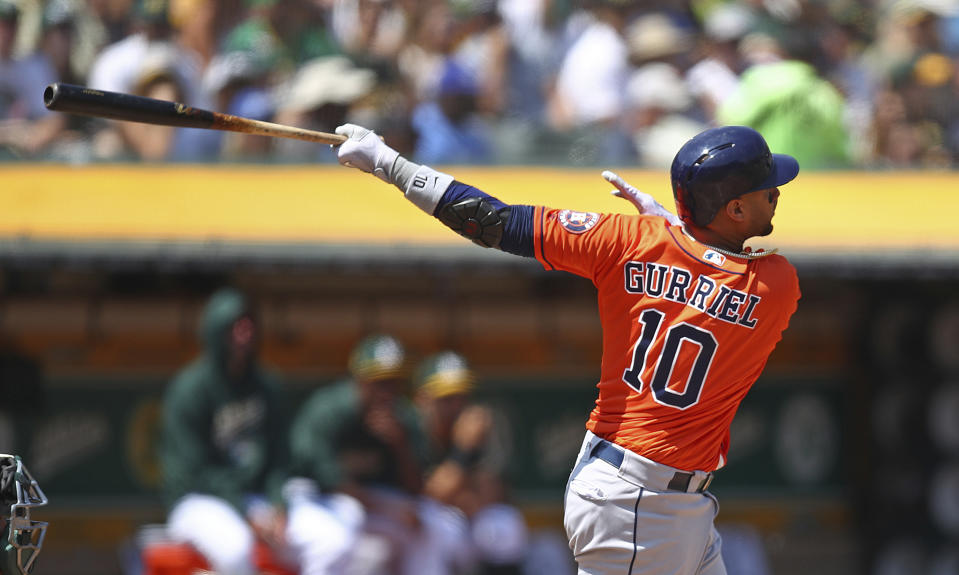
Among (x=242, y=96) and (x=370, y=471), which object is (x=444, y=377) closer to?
(x=370, y=471)

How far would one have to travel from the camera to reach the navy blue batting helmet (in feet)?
10.9

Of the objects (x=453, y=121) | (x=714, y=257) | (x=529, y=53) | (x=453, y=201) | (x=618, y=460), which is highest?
(x=529, y=53)

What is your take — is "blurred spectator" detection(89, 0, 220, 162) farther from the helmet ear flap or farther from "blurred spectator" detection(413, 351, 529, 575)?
the helmet ear flap

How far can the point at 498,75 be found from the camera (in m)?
7.44

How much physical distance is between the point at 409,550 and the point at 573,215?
3.34 meters

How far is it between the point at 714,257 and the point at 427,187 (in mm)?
758

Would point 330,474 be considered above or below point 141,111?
below

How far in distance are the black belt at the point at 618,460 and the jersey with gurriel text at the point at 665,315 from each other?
23mm

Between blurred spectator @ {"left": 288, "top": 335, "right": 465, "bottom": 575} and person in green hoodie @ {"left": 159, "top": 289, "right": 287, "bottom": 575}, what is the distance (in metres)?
0.16

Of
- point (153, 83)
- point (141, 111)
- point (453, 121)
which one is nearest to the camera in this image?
point (141, 111)

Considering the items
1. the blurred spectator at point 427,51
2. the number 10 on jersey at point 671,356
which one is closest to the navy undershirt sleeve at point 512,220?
the number 10 on jersey at point 671,356

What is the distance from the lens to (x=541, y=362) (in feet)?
24.3

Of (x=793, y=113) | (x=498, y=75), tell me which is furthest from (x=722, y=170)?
(x=498, y=75)

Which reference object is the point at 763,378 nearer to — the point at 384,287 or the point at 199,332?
the point at 384,287
